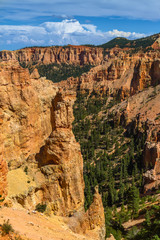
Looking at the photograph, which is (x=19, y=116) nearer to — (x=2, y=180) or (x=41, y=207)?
(x=41, y=207)

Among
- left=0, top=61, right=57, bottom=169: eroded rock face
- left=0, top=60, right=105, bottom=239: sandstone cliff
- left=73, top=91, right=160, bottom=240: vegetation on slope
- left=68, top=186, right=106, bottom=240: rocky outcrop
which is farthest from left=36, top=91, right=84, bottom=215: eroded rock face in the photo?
left=73, top=91, right=160, bottom=240: vegetation on slope

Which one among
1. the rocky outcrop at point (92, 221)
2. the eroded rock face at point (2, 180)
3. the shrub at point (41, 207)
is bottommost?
the rocky outcrop at point (92, 221)

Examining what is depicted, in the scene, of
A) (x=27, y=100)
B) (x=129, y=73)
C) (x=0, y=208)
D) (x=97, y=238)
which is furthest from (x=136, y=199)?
(x=129, y=73)

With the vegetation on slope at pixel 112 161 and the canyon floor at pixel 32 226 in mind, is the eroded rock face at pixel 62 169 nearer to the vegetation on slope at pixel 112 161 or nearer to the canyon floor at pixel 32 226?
the canyon floor at pixel 32 226

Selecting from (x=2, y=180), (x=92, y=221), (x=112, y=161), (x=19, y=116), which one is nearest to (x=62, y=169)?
(x=92, y=221)

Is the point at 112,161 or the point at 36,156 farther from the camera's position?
the point at 112,161

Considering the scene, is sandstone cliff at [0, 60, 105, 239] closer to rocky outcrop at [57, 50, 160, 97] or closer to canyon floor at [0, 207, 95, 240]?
canyon floor at [0, 207, 95, 240]

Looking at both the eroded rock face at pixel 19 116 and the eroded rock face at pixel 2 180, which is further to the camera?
the eroded rock face at pixel 19 116

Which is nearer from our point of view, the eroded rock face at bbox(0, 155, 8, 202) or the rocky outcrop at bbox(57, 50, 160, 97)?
the eroded rock face at bbox(0, 155, 8, 202)

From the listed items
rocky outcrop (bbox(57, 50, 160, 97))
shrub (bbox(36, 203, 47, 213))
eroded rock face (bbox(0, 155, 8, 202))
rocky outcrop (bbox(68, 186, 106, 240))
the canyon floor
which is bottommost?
rocky outcrop (bbox(68, 186, 106, 240))

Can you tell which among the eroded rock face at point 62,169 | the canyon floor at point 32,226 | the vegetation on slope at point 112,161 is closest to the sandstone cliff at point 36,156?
the eroded rock face at point 62,169

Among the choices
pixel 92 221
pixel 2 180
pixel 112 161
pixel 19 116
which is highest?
pixel 19 116

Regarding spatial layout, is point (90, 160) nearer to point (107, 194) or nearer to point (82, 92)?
point (107, 194)

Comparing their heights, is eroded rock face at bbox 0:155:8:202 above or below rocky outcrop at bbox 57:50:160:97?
below
